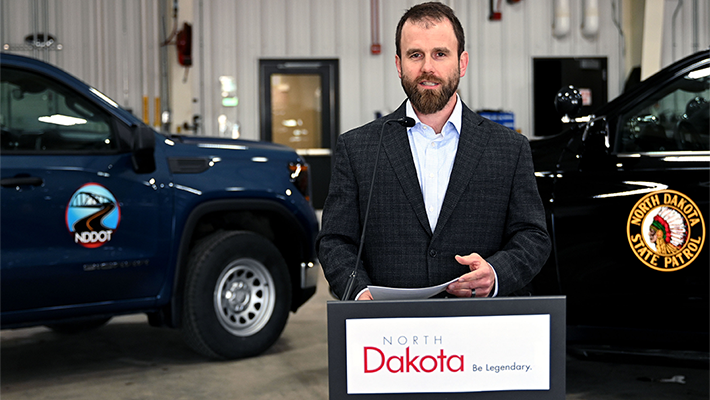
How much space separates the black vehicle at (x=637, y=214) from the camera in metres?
3.43

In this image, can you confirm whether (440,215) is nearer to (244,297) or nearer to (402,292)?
(402,292)

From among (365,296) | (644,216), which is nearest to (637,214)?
(644,216)

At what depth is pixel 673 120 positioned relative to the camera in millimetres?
3715

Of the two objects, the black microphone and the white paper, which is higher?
the black microphone

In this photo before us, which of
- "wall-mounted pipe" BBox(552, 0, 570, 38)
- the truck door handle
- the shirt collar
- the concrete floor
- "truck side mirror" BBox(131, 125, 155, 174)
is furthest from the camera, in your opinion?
"wall-mounted pipe" BBox(552, 0, 570, 38)

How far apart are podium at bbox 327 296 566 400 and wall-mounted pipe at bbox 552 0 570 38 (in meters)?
11.9

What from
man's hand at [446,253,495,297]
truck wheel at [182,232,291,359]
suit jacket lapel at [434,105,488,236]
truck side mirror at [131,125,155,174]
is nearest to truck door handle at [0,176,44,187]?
truck side mirror at [131,125,155,174]

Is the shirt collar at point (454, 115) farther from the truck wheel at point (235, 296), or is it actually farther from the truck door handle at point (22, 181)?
the truck wheel at point (235, 296)

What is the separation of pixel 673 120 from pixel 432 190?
2.31 metres

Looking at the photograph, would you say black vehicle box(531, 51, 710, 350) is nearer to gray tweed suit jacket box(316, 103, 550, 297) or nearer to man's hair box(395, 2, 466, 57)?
gray tweed suit jacket box(316, 103, 550, 297)

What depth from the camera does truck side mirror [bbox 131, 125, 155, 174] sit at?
13.5ft

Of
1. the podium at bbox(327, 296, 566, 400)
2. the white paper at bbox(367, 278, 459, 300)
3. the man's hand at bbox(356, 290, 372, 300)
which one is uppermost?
the white paper at bbox(367, 278, 459, 300)

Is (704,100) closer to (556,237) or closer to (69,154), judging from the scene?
A: (556,237)

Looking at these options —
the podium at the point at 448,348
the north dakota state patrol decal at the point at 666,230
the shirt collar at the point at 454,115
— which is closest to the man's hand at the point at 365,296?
the podium at the point at 448,348
